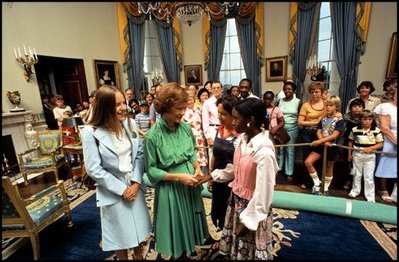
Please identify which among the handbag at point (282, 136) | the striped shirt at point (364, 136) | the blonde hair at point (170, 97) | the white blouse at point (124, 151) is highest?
the blonde hair at point (170, 97)

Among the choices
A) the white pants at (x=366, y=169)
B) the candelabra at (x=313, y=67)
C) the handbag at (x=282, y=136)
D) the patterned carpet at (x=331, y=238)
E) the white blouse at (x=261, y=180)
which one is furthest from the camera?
the candelabra at (x=313, y=67)

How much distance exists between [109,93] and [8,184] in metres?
1.42

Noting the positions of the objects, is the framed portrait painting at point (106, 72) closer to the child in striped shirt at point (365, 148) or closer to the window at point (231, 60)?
the window at point (231, 60)

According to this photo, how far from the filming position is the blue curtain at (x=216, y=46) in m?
6.66

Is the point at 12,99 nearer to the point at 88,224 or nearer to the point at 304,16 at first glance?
the point at 88,224

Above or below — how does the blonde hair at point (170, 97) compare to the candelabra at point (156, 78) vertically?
below

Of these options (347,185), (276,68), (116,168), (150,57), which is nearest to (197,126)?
(116,168)

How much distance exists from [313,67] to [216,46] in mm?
2806

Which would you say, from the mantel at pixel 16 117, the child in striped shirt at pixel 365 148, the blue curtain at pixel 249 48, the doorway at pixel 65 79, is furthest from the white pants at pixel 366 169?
the doorway at pixel 65 79

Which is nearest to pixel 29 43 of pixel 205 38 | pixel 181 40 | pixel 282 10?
pixel 181 40

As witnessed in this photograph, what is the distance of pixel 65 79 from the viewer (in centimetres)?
693

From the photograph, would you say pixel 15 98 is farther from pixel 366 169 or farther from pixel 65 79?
pixel 366 169

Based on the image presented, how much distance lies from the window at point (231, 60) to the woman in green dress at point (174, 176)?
5.88 metres

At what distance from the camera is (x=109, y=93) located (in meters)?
1.44
